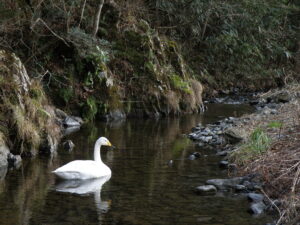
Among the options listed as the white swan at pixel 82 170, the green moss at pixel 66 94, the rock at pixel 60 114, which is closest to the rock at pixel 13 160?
the white swan at pixel 82 170

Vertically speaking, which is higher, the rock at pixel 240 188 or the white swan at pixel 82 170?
the white swan at pixel 82 170

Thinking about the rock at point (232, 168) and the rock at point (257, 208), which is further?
the rock at point (232, 168)

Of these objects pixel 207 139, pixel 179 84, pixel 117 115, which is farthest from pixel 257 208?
pixel 179 84

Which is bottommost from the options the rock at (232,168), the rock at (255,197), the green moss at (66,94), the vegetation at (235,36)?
the rock at (255,197)

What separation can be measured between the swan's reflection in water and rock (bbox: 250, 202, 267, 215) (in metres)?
2.09

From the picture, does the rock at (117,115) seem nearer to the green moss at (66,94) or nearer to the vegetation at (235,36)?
the green moss at (66,94)

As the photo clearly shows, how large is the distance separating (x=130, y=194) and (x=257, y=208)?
6.66 feet

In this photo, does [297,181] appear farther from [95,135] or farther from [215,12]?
[215,12]

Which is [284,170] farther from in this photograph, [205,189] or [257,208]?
[205,189]

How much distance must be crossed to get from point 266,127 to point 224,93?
52.7 ft

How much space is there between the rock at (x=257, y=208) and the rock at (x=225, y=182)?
1.16m

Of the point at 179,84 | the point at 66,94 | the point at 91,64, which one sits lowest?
the point at 66,94

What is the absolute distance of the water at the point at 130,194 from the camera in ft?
24.0

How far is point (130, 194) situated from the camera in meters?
8.51
